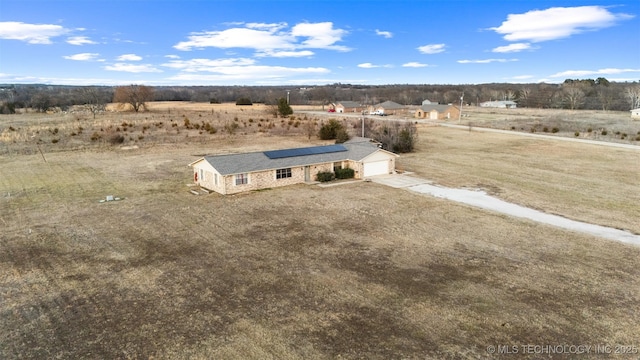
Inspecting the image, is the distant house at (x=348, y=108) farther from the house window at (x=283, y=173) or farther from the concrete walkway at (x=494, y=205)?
the house window at (x=283, y=173)

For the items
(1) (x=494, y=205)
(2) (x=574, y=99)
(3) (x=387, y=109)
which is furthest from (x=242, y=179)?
(2) (x=574, y=99)

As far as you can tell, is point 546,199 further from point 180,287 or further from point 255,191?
point 180,287

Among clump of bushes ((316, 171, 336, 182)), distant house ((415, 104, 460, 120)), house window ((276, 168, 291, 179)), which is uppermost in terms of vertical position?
distant house ((415, 104, 460, 120))

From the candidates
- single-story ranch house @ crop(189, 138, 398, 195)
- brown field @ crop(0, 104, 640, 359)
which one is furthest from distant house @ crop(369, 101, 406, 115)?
brown field @ crop(0, 104, 640, 359)

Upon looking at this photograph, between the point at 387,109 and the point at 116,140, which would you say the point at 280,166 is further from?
the point at 387,109

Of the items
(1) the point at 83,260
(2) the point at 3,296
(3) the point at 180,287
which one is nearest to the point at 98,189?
(1) the point at 83,260

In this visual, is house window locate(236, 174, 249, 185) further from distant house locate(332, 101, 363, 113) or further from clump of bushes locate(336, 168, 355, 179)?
distant house locate(332, 101, 363, 113)
